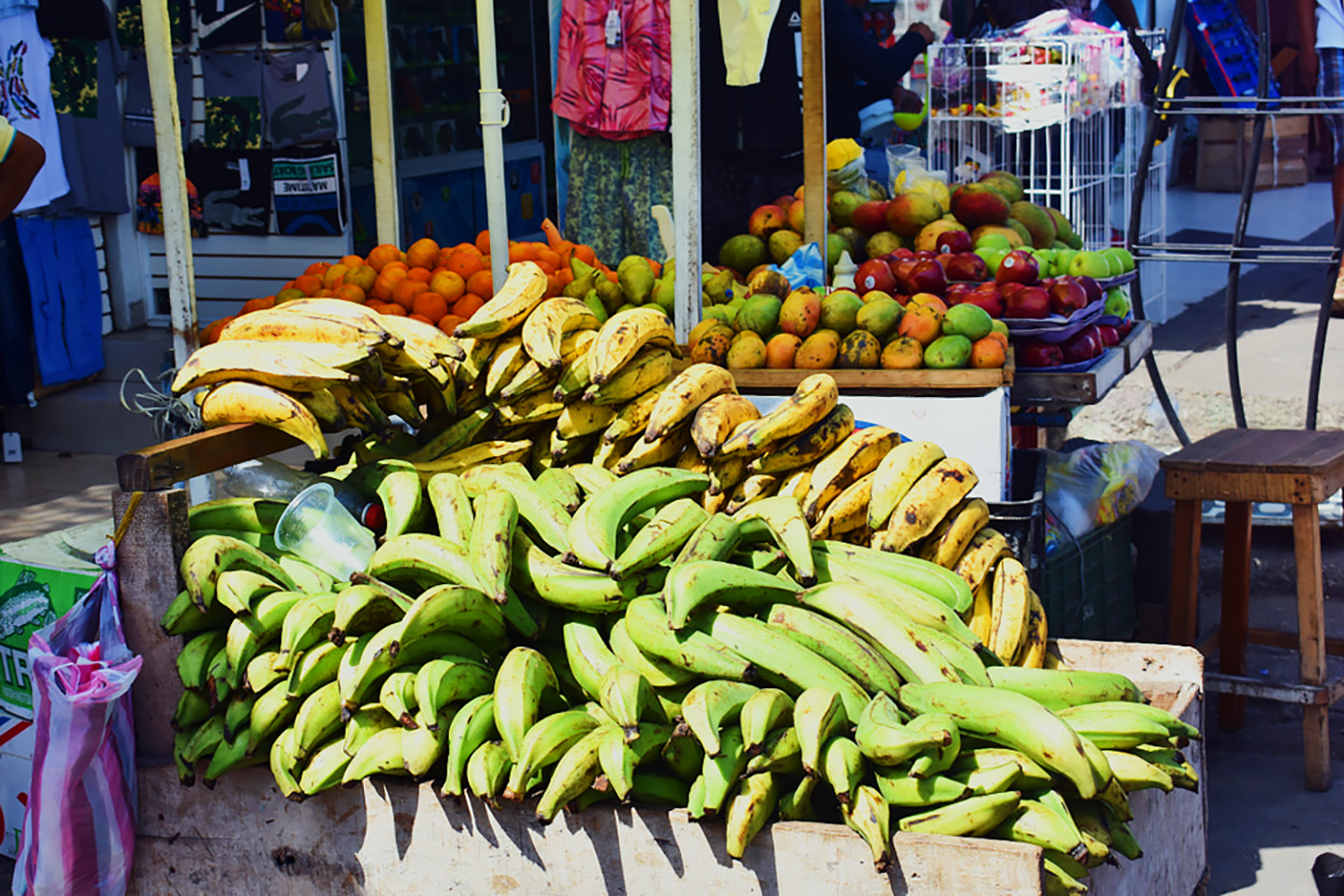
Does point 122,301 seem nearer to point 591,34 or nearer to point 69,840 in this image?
point 591,34

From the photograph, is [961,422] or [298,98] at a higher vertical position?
[298,98]

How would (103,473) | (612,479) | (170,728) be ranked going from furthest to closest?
(103,473) → (612,479) → (170,728)

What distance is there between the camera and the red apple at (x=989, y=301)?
13.3 feet

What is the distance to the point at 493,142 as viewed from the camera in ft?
11.7

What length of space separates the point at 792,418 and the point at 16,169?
2338 millimetres

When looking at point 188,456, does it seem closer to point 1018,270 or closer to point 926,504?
point 926,504

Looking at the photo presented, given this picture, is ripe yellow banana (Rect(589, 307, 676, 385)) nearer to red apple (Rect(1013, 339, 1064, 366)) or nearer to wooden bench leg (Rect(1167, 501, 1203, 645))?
red apple (Rect(1013, 339, 1064, 366))

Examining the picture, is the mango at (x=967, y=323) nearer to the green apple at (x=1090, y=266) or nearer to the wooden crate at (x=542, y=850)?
the green apple at (x=1090, y=266)

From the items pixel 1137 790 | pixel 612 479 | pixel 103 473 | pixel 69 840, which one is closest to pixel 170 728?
pixel 69 840

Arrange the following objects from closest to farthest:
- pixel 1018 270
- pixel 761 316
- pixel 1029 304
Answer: pixel 761 316, pixel 1029 304, pixel 1018 270

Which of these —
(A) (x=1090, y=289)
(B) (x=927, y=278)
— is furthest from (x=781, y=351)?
(A) (x=1090, y=289)

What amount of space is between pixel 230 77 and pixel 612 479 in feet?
17.4

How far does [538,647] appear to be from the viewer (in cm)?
238

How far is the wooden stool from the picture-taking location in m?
3.74
